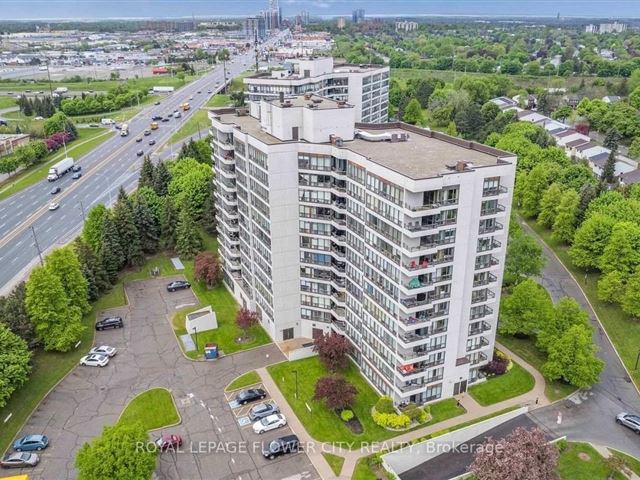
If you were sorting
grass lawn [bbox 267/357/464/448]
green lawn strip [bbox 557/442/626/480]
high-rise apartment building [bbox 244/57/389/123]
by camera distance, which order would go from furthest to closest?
high-rise apartment building [bbox 244/57/389/123]
grass lawn [bbox 267/357/464/448]
green lawn strip [bbox 557/442/626/480]

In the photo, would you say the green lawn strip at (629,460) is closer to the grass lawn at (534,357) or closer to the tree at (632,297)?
the grass lawn at (534,357)

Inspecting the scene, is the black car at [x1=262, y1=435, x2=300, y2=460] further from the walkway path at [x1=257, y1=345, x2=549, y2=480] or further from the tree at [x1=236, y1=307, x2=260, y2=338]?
the tree at [x1=236, y1=307, x2=260, y2=338]

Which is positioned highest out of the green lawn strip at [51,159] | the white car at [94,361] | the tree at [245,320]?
the green lawn strip at [51,159]

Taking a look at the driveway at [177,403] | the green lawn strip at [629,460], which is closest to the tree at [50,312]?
the driveway at [177,403]

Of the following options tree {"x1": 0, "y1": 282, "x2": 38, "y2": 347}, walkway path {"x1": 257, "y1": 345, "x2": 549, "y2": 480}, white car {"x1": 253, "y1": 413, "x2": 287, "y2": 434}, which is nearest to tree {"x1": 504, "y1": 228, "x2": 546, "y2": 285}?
walkway path {"x1": 257, "y1": 345, "x2": 549, "y2": 480}

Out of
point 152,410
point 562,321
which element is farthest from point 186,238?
point 562,321

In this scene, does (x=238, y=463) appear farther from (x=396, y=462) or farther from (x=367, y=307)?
(x=367, y=307)

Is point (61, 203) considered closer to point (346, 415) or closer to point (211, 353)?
point (211, 353)
